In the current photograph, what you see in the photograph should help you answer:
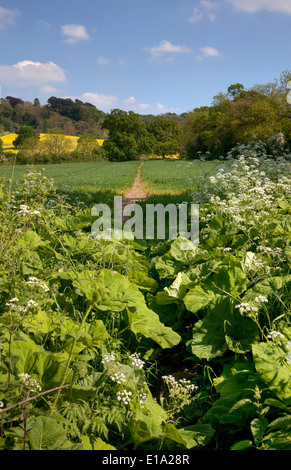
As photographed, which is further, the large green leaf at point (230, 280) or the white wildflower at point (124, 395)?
the large green leaf at point (230, 280)

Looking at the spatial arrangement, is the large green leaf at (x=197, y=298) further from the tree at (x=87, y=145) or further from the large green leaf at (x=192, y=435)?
the tree at (x=87, y=145)

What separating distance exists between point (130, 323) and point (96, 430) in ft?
3.17

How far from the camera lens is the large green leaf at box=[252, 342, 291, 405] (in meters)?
1.66

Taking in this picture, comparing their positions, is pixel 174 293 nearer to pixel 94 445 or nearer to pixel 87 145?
pixel 94 445

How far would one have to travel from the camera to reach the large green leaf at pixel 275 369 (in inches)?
65.2

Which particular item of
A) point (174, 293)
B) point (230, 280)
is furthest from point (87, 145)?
point (230, 280)

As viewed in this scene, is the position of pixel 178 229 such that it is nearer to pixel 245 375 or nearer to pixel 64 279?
pixel 64 279

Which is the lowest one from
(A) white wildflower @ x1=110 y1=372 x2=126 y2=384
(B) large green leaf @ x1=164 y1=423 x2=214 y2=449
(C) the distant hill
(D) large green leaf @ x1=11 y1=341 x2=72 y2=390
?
(B) large green leaf @ x1=164 y1=423 x2=214 y2=449

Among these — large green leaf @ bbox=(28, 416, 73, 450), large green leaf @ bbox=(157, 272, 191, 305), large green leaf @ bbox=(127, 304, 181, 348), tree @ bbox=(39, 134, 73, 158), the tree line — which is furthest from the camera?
tree @ bbox=(39, 134, 73, 158)

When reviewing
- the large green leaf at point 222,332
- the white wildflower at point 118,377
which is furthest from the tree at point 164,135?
the white wildflower at point 118,377

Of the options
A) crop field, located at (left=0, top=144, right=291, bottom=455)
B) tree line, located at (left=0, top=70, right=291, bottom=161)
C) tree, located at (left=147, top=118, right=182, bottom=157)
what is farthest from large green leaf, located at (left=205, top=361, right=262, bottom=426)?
tree, located at (left=147, top=118, right=182, bottom=157)

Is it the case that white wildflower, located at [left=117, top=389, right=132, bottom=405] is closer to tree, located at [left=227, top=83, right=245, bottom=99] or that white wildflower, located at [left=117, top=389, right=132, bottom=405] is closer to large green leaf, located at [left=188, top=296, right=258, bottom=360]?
large green leaf, located at [left=188, top=296, right=258, bottom=360]

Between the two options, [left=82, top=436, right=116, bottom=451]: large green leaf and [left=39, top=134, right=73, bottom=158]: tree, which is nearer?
[left=82, top=436, right=116, bottom=451]: large green leaf

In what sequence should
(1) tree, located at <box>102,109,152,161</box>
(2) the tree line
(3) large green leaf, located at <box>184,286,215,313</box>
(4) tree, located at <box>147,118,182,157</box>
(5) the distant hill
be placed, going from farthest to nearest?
(4) tree, located at <box>147,118,182,157</box> → (5) the distant hill → (1) tree, located at <box>102,109,152,161</box> → (2) the tree line → (3) large green leaf, located at <box>184,286,215,313</box>
